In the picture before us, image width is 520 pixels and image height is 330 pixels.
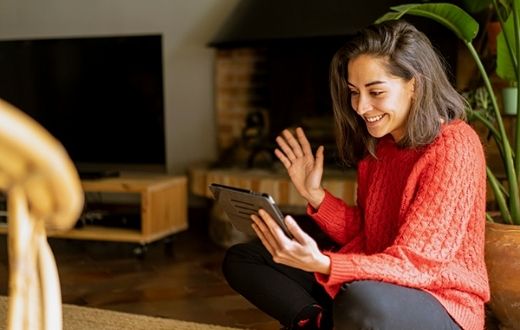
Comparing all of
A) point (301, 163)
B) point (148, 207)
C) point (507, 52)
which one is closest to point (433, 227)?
point (301, 163)

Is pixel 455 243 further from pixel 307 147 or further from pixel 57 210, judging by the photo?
pixel 57 210

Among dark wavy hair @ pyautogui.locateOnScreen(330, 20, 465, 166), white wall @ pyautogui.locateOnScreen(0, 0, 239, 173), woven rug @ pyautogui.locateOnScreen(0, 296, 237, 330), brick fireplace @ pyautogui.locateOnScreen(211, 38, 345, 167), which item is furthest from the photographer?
white wall @ pyautogui.locateOnScreen(0, 0, 239, 173)

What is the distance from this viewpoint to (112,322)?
217 cm

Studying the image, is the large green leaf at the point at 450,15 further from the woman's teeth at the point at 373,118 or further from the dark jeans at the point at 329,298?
the dark jeans at the point at 329,298

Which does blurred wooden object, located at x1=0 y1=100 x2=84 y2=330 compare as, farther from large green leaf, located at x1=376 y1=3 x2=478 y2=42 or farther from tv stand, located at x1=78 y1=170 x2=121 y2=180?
tv stand, located at x1=78 y1=170 x2=121 y2=180

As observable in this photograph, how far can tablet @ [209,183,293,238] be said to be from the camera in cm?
134

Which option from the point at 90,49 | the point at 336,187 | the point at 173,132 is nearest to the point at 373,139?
the point at 336,187

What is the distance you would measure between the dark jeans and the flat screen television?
5.44ft

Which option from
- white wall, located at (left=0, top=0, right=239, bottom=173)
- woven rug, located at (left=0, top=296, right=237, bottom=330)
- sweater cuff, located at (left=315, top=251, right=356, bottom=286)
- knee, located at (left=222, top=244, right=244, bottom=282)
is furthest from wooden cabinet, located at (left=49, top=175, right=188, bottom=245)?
sweater cuff, located at (left=315, top=251, right=356, bottom=286)

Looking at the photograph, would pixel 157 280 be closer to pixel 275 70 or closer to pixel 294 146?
pixel 294 146

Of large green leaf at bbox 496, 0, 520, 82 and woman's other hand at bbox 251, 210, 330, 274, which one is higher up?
large green leaf at bbox 496, 0, 520, 82

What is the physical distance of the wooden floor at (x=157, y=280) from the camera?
7.60ft

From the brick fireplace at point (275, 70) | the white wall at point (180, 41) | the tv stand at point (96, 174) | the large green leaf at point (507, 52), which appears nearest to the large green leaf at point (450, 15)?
the large green leaf at point (507, 52)

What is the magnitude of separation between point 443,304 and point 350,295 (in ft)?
0.68
